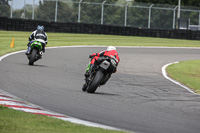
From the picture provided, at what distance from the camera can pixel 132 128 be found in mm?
7039

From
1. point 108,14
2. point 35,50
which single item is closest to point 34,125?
point 35,50

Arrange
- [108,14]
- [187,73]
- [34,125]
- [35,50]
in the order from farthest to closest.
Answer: [108,14] < [187,73] < [35,50] < [34,125]

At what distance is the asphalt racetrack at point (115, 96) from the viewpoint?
7657 mm

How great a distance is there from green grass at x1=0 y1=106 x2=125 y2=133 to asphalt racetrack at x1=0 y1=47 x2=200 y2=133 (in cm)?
77

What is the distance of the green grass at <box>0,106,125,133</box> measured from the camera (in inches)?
241

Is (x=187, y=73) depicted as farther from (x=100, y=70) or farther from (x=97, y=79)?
(x=97, y=79)

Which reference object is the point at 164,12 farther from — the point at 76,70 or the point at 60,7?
the point at 76,70

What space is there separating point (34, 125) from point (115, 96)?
431 cm

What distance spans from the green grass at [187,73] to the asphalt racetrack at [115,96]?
0.52m

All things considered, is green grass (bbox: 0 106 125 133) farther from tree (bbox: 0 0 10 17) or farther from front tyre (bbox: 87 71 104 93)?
tree (bbox: 0 0 10 17)

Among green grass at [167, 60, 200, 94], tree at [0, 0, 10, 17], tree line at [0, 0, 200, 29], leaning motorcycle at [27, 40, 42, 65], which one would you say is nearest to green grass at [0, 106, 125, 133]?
green grass at [167, 60, 200, 94]

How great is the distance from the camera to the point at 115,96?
10.6m

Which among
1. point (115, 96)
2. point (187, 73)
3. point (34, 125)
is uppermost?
point (34, 125)

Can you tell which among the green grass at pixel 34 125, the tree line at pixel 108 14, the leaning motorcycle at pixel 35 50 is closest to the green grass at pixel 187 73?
the leaning motorcycle at pixel 35 50
